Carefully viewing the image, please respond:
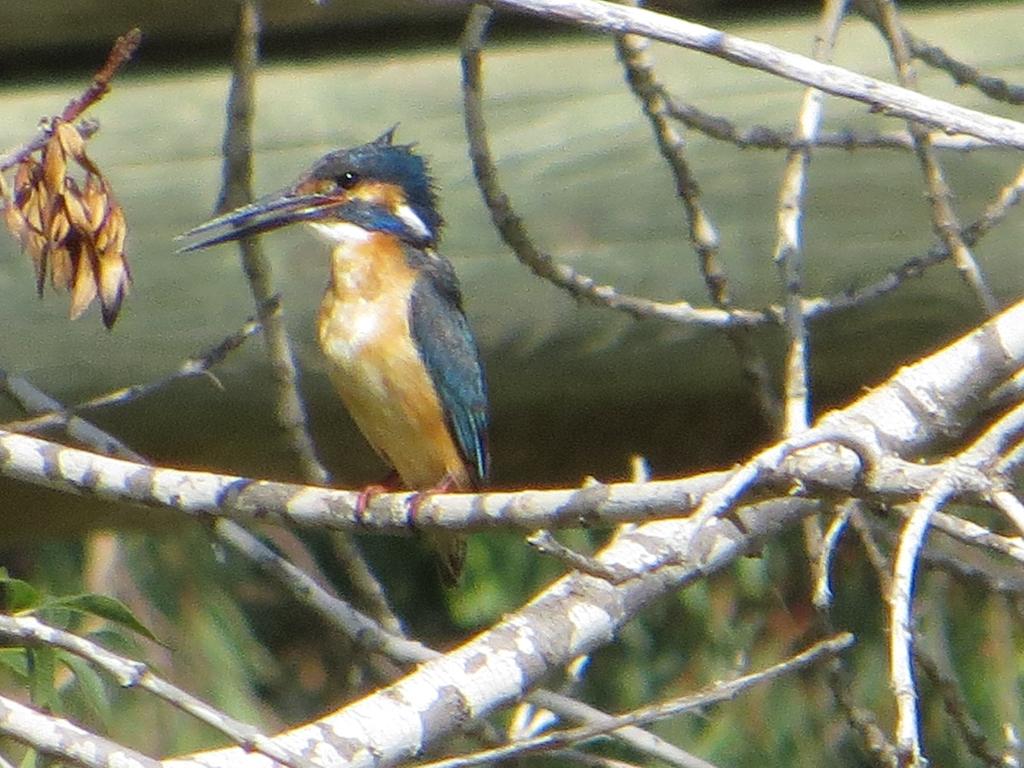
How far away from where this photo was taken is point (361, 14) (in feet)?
7.14

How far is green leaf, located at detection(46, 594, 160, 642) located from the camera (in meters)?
1.70

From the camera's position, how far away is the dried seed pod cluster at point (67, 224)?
1.55 metres

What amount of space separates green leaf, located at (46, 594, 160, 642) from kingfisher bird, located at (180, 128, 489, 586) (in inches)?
29.7

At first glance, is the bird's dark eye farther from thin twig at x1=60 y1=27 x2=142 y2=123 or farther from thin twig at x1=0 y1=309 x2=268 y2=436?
thin twig at x1=60 y1=27 x2=142 y2=123

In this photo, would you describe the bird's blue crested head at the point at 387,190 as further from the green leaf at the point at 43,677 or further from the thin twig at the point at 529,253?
the green leaf at the point at 43,677

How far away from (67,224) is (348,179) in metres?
1.34

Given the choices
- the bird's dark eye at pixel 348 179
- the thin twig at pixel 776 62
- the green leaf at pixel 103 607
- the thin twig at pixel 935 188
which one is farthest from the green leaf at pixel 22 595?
the bird's dark eye at pixel 348 179

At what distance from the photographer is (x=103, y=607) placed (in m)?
1.74

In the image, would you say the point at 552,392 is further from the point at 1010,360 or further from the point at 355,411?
the point at 1010,360

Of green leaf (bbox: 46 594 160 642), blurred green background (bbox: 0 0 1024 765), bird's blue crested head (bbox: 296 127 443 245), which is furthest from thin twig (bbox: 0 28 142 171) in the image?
bird's blue crested head (bbox: 296 127 443 245)

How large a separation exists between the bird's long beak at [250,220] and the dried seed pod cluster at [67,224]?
1.13 ft

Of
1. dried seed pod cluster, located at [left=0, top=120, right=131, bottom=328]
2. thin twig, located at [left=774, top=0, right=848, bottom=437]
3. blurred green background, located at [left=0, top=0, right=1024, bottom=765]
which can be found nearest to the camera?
dried seed pod cluster, located at [left=0, top=120, right=131, bottom=328]

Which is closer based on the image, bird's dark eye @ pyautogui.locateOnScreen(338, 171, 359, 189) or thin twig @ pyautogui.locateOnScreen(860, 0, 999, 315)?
thin twig @ pyautogui.locateOnScreen(860, 0, 999, 315)

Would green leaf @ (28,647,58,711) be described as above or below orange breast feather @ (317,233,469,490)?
below
